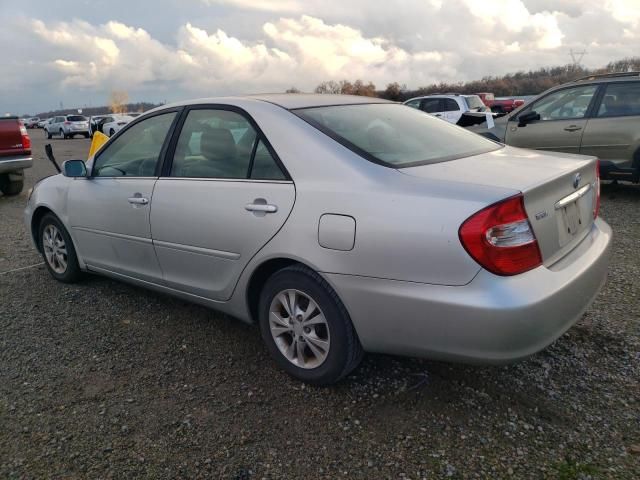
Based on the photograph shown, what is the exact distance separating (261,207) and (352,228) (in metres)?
0.60

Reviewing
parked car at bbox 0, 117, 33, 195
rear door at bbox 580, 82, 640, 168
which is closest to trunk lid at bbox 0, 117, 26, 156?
parked car at bbox 0, 117, 33, 195

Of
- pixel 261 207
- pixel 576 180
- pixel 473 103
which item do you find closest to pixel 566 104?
pixel 576 180

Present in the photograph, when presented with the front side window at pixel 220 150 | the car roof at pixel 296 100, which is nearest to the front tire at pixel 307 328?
the front side window at pixel 220 150

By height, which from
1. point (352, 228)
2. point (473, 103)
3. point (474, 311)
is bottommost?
point (474, 311)

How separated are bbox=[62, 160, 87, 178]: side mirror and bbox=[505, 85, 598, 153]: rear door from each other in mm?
6179

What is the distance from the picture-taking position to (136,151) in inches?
152

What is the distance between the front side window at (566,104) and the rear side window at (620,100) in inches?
7.8

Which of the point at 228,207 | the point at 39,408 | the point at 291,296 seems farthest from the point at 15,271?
the point at 291,296

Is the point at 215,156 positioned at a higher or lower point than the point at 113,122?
higher

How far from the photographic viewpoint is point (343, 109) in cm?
327

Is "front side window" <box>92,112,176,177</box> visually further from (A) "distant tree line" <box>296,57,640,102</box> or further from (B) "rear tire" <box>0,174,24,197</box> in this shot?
(A) "distant tree line" <box>296,57,640,102</box>

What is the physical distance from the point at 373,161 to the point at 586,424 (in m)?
1.59

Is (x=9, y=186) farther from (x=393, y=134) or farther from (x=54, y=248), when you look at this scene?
(x=393, y=134)

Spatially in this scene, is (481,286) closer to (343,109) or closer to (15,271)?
(343,109)
